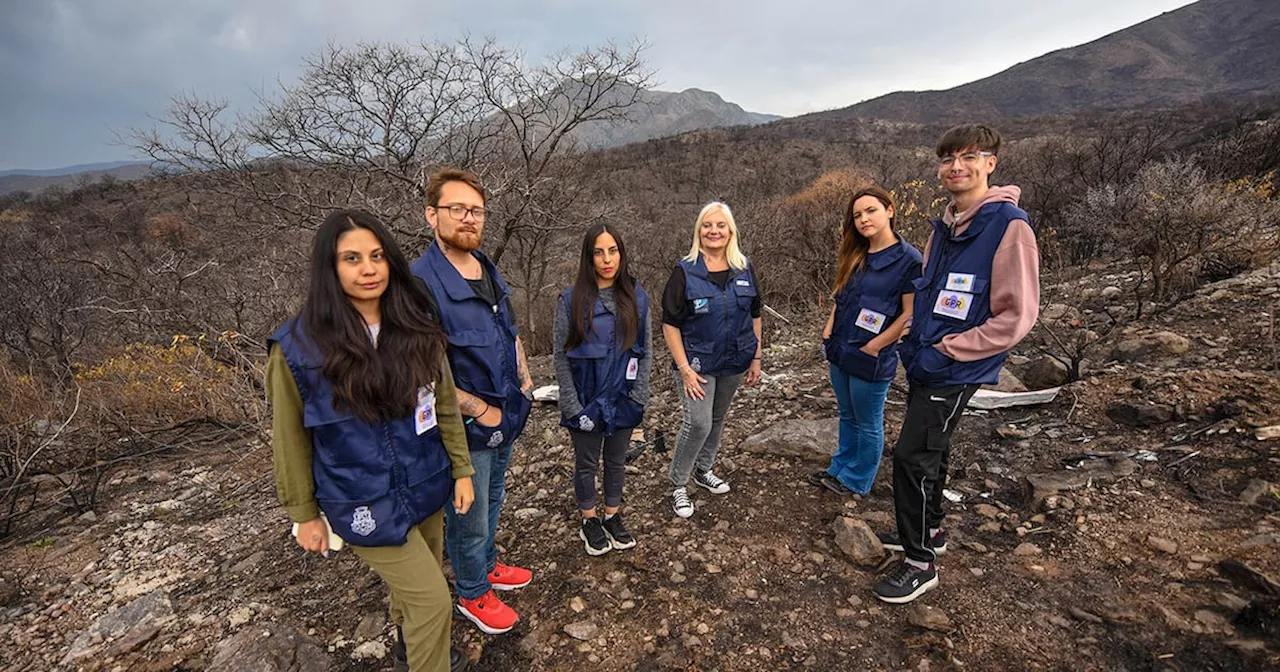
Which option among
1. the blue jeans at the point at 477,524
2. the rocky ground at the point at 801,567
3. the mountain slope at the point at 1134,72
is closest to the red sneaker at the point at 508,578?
the rocky ground at the point at 801,567

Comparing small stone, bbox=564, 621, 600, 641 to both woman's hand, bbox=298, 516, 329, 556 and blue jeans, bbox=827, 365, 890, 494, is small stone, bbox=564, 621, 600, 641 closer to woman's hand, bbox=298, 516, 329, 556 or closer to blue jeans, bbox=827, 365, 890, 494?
woman's hand, bbox=298, 516, 329, 556

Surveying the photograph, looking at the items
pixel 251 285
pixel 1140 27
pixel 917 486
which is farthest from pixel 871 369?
pixel 1140 27

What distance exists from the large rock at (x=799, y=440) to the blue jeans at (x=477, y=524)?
2025mm

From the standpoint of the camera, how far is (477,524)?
215 cm

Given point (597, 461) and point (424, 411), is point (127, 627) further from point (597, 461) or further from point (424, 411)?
point (597, 461)

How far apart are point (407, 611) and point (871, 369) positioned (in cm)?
237

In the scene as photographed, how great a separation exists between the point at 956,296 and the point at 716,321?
3.54ft

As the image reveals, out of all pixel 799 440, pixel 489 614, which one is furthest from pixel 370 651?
pixel 799 440

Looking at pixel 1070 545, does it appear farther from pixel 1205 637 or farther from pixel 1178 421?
pixel 1178 421

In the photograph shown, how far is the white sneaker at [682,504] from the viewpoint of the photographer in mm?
3037

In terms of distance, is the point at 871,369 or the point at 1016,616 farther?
the point at 871,369

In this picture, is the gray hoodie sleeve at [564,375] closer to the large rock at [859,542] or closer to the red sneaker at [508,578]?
the red sneaker at [508,578]

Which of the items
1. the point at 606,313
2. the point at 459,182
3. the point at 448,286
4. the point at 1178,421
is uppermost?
the point at 459,182

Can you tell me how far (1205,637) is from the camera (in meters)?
1.87
